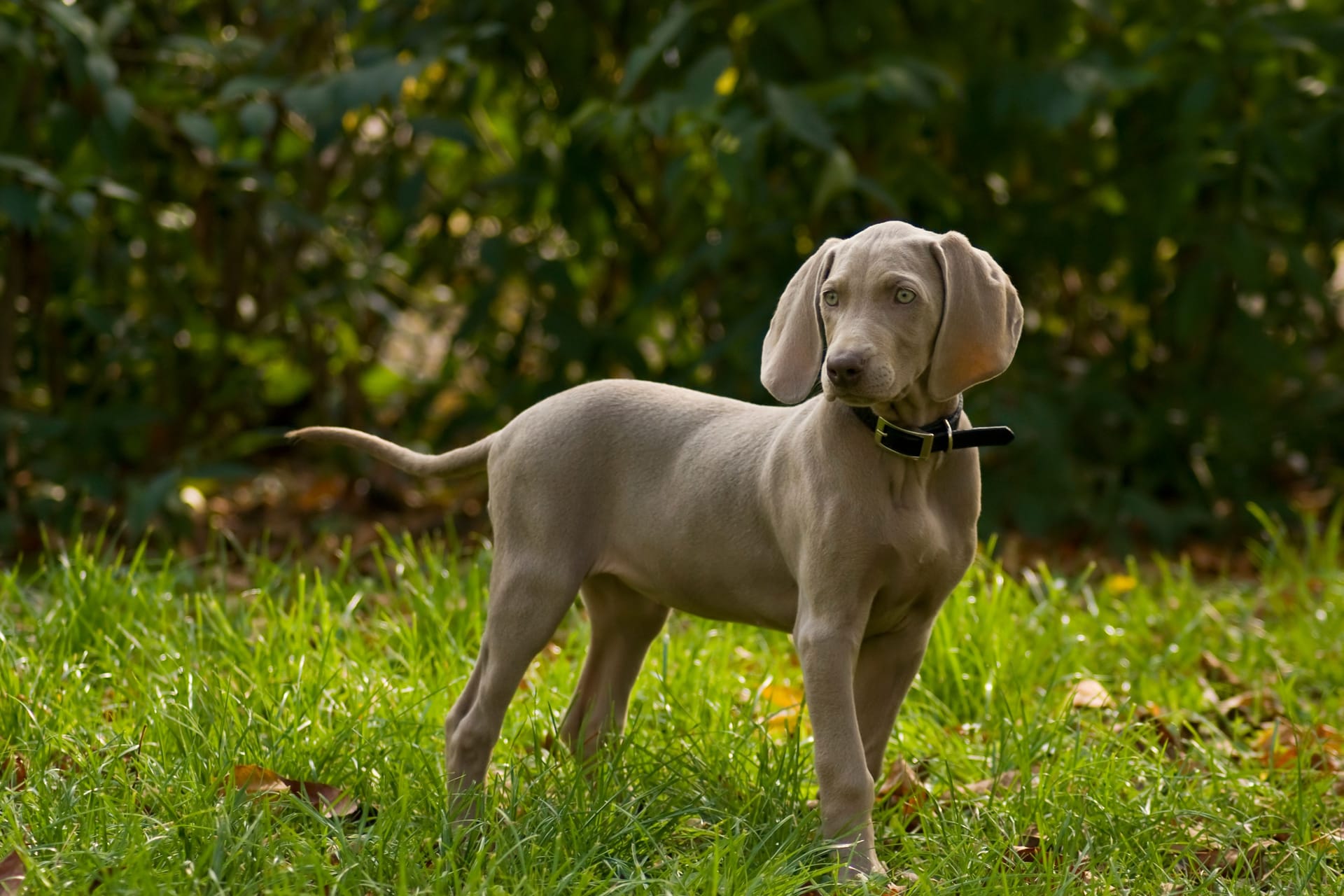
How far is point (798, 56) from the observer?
16.0 ft

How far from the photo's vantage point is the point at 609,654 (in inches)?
125

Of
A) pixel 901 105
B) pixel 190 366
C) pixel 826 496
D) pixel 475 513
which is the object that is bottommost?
pixel 475 513

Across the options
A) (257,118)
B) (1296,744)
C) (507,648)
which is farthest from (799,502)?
(257,118)

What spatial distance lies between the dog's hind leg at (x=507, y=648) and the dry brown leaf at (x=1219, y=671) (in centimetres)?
202

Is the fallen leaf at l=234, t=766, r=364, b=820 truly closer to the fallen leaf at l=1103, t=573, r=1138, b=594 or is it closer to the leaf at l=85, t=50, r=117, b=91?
the leaf at l=85, t=50, r=117, b=91

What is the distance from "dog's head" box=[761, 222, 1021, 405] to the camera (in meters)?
2.44

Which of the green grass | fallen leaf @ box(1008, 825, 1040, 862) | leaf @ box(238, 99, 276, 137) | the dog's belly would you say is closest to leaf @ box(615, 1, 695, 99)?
leaf @ box(238, 99, 276, 137)

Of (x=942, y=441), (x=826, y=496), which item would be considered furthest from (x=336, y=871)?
(x=942, y=441)

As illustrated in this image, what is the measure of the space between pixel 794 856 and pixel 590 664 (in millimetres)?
756

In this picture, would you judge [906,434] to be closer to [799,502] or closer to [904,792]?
[799,502]

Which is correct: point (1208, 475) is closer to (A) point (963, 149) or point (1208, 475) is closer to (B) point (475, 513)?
(A) point (963, 149)

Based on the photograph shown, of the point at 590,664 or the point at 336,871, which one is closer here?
the point at 336,871

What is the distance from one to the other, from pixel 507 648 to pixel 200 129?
2315 millimetres

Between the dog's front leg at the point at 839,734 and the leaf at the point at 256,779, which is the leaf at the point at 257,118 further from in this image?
the dog's front leg at the point at 839,734
